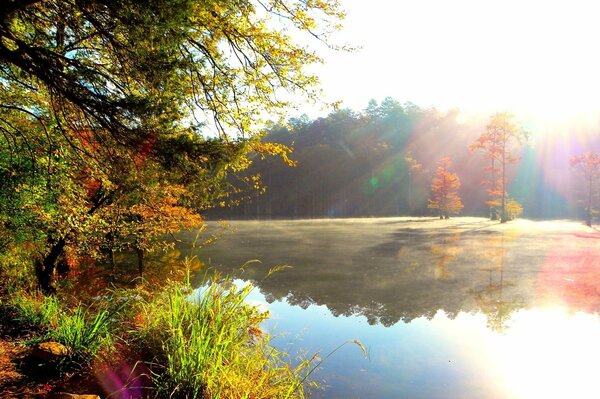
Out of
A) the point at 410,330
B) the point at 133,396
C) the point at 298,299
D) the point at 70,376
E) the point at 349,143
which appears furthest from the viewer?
the point at 349,143

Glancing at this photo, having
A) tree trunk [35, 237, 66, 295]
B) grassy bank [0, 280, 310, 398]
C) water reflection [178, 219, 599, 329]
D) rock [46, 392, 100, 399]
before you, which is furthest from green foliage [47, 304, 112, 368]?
water reflection [178, 219, 599, 329]

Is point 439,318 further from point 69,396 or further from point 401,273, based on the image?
point 69,396

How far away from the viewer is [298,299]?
9383 millimetres

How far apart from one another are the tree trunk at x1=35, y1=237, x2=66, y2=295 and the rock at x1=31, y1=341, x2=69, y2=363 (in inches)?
172

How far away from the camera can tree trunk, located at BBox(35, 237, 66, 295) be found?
7.30 meters

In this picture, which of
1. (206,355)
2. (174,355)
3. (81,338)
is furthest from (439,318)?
(81,338)

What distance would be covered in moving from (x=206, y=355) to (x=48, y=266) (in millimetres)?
6067

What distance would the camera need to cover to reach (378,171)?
224 ft

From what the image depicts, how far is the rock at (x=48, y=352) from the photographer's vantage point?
338 cm

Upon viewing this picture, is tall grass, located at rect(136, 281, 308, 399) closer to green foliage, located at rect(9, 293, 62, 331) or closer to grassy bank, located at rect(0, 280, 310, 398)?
grassy bank, located at rect(0, 280, 310, 398)

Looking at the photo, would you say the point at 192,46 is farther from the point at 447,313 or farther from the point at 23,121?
the point at 447,313

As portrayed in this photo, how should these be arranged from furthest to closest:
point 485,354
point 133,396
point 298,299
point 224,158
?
point 298,299
point 485,354
point 224,158
point 133,396

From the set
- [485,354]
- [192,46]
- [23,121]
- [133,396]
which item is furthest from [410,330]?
[23,121]

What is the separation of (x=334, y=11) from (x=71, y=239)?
6152 mm
